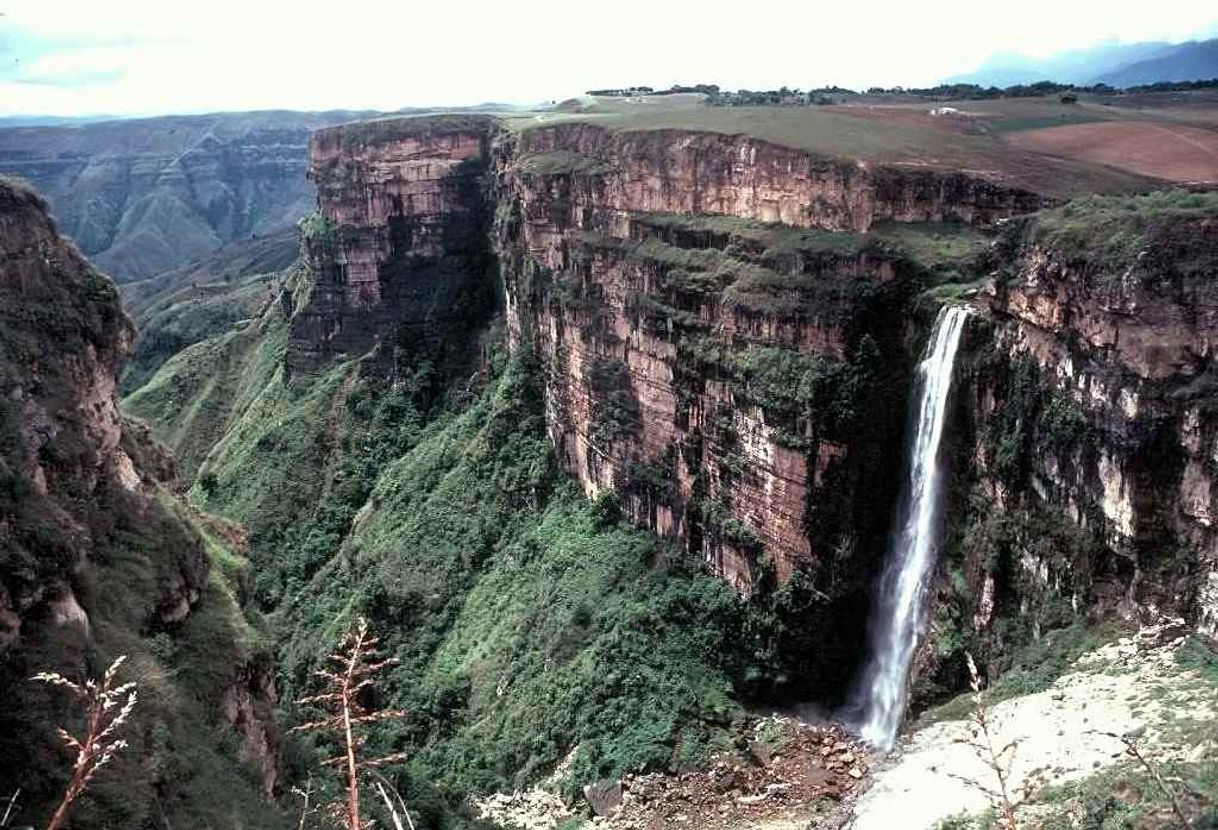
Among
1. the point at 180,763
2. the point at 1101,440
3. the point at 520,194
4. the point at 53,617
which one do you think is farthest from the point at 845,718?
the point at 520,194

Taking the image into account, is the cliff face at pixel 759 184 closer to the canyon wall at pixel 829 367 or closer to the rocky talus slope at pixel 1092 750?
the canyon wall at pixel 829 367

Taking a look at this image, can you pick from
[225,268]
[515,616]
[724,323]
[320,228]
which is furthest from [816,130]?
[225,268]

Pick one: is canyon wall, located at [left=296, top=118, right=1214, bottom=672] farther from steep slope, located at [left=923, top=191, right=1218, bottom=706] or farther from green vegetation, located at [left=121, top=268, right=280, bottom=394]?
green vegetation, located at [left=121, top=268, right=280, bottom=394]

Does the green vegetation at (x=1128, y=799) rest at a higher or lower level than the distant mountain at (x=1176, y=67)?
lower

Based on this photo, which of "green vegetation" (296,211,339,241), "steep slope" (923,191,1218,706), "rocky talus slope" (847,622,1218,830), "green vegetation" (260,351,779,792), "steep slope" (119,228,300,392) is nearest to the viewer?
"rocky talus slope" (847,622,1218,830)

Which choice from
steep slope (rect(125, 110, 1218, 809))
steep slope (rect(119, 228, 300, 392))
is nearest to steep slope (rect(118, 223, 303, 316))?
steep slope (rect(119, 228, 300, 392))

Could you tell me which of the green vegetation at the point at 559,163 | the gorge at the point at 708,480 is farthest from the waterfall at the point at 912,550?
the green vegetation at the point at 559,163

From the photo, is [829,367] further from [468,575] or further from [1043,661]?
[468,575]
